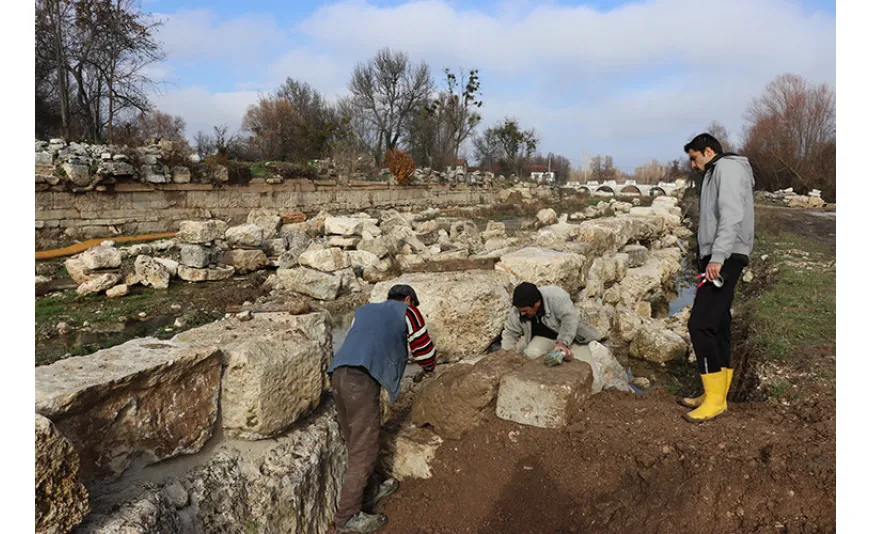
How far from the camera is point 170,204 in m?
14.7

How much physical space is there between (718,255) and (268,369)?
2.70 meters

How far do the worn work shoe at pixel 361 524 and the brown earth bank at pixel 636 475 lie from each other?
8 centimetres

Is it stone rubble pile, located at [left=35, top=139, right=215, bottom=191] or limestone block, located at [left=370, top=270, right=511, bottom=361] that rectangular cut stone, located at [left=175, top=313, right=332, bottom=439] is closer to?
limestone block, located at [left=370, top=270, right=511, bottom=361]

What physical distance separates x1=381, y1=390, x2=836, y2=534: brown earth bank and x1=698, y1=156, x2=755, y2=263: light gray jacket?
106 centimetres

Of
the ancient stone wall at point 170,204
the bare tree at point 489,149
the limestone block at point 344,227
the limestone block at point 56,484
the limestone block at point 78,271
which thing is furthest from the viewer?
the bare tree at point 489,149

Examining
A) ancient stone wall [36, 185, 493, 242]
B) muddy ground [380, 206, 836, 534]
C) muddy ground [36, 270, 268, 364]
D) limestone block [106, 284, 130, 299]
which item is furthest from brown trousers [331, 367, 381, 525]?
ancient stone wall [36, 185, 493, 242]

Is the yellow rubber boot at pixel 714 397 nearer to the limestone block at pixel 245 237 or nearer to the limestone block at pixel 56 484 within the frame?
the limestone block at pixel 56 484

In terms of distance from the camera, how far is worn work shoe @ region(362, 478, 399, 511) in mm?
3321

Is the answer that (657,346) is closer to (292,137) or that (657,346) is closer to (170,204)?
(170,204)

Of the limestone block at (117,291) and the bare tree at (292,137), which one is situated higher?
the bare tree at (292,137)

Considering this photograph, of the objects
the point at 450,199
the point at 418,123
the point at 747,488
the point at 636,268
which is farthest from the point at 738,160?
the point at 418,123

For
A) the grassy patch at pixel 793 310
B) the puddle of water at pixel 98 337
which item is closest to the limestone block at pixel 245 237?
the puddle of water at pixel 98 337

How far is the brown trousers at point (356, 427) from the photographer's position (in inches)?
124

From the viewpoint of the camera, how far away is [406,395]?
4594 millimetres
